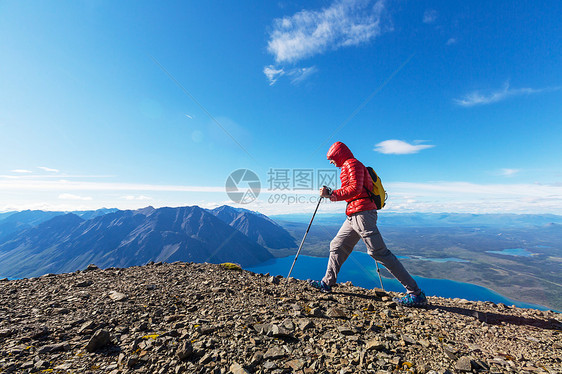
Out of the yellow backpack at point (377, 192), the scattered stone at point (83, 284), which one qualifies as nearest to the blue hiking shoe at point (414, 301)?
the yellow backpack at point (377, 192)

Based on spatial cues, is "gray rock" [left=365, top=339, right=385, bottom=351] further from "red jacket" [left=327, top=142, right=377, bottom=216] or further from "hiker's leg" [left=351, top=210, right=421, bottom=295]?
"red jacket" [left=327, top=142, right=377, bottom=216]

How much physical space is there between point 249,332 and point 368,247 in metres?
3.75

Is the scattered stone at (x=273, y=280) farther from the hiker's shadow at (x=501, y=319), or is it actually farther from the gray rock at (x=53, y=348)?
the gray rock at (x=53, y=348)

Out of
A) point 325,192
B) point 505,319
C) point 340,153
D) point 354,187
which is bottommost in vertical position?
point 505,319

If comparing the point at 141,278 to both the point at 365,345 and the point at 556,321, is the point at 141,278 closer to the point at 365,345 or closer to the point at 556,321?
the point at 365,345

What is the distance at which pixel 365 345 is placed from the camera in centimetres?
329

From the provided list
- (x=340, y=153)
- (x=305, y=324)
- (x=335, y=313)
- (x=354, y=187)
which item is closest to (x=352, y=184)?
(x=354, y=187)

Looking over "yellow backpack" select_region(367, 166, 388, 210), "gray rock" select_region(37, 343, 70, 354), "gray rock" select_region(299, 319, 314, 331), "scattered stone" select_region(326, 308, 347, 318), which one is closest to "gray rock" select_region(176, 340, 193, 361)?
"gray rock" select_region(37, 343, 70, 354)

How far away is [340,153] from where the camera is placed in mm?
6625

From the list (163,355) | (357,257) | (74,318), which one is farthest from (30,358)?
(357,257)

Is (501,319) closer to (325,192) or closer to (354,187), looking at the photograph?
(354,187)

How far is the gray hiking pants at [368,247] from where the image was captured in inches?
218

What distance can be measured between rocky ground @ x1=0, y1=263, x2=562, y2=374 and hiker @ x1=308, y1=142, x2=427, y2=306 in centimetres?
58

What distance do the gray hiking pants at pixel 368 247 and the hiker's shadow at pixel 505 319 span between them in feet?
2.93
